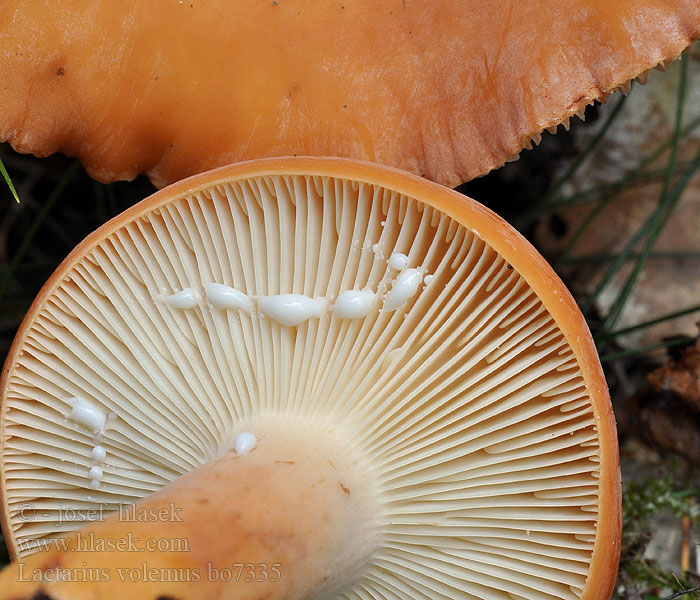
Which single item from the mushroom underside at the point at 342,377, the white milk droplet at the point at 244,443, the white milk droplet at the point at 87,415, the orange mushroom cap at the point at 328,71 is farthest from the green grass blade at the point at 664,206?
the white milk droplet at the point at 87,415

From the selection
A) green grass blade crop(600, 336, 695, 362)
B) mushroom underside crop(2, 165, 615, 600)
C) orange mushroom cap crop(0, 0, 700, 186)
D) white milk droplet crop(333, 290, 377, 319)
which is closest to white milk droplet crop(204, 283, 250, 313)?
mushroom underside crop(2, 165, 615, 600)

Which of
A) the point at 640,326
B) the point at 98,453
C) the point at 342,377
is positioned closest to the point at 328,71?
the point at 342,377

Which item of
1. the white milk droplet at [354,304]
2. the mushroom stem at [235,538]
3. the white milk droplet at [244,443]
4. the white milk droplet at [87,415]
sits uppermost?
the white milk droplet at [354,304]

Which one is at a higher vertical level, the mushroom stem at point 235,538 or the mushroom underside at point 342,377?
the mushroom underside at point 342,377

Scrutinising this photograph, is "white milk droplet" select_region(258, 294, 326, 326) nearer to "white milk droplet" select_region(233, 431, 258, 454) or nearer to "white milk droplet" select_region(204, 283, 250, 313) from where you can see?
"white milk droplet" select_region(204, 283, 250, 313)

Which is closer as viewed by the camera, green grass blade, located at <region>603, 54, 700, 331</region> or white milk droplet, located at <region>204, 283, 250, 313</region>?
white milk droplet, located at <region>204, 283, 250, 313</region>

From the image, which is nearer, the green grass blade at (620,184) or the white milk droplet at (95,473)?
the white milk droplet at (95,473)

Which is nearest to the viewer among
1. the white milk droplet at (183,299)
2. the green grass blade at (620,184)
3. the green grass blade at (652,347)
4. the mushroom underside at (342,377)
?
the mushroom underside at (342,377)

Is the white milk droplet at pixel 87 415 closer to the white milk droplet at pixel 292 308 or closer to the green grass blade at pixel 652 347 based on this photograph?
the white milk droplet at pixel 292 308
